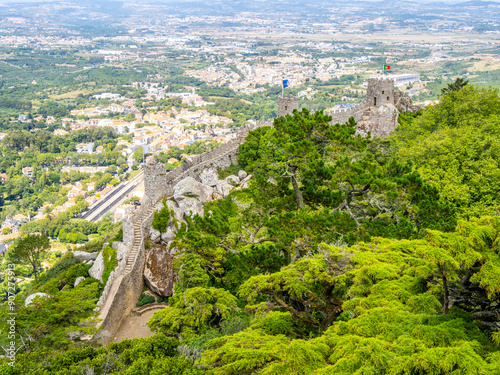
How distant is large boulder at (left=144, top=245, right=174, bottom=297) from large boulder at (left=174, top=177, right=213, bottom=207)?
3.10 metres

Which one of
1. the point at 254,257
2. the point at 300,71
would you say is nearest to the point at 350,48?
the point at 300,71

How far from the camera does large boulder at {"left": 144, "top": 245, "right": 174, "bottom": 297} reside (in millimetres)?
22062

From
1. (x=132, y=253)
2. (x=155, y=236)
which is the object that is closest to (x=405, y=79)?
(x=155, y=236)

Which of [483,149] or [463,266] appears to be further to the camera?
[483,149]

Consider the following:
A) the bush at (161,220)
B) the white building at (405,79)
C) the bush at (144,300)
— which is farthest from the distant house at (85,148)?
the bush at (144,300)

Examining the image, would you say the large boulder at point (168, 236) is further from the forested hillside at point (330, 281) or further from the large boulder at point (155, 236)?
the forested hillside at point (330, 281)

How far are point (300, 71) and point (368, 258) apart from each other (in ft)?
449

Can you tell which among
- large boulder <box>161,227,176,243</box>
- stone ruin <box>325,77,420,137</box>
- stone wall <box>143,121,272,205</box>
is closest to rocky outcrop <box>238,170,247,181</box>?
stone wall <box>143,121,272,205</box>

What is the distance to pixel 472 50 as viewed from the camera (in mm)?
134000

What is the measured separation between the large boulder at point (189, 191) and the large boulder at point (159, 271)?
310 cm

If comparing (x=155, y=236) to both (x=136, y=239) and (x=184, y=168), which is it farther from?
(x=184, y=168)

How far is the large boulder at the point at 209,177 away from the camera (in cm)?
2803

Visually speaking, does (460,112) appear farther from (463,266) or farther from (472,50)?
(472,50)

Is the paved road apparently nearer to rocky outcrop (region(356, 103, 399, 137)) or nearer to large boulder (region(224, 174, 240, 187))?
large boulder (region(224, 174, 240, 187))
